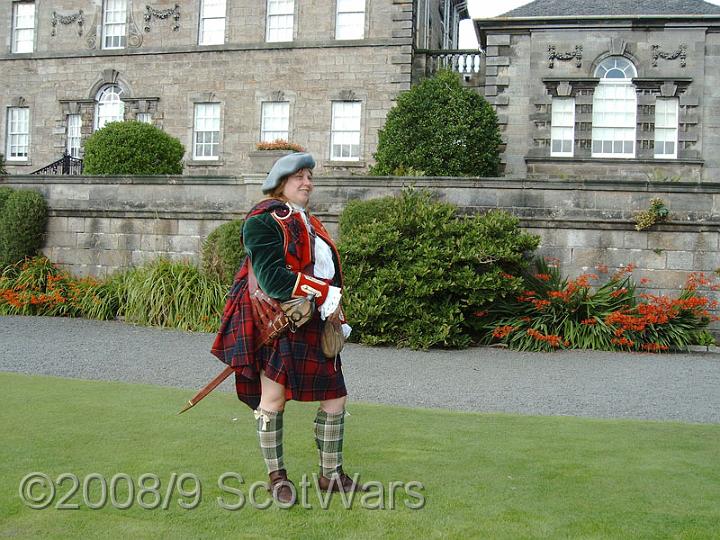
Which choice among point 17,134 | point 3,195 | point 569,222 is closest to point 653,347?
point 569,222

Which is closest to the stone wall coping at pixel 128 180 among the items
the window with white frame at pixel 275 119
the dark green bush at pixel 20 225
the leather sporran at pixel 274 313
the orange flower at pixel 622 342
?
the dark green bush at pixel 20 225

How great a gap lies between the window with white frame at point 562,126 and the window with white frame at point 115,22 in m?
12.8

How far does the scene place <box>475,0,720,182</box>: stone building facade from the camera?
1973 centimetres

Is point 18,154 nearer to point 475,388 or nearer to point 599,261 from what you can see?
point 599,261

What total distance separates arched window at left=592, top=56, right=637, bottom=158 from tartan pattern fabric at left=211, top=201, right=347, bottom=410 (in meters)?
17.3

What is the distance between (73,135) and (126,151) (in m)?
9.56

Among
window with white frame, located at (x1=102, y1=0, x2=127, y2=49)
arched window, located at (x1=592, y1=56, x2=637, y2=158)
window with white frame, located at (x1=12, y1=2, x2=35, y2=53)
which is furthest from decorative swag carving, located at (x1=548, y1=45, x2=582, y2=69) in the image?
window with white frame, located at (x1=12, y1=2, x2=35, y2=53)

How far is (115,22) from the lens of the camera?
24.1 metres

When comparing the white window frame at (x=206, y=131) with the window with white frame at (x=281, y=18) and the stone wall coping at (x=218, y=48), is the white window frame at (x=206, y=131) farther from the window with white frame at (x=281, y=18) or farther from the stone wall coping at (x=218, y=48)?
the window with white frame at (x=281, y=18)

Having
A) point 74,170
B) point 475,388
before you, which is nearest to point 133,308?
point 475,388

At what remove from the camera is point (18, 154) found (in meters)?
25.0

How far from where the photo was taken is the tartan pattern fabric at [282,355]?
4.21 meters

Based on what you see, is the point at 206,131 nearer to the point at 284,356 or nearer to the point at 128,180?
the point at 128,180

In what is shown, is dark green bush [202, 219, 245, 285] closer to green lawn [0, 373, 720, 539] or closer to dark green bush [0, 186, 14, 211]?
dark green bush [0, 186, 14, 211]
